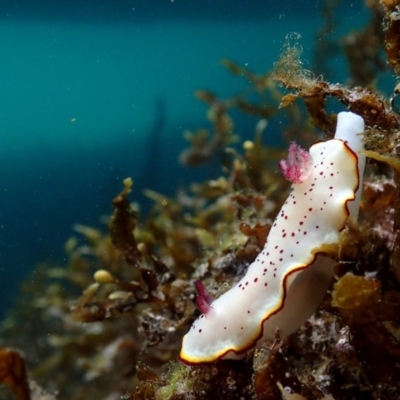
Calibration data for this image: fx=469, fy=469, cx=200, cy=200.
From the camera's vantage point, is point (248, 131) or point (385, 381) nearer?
point (385, 381)

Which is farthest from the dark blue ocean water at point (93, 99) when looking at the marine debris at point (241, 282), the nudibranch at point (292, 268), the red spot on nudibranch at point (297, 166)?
the red spot on nudibranch at point (297, 166)

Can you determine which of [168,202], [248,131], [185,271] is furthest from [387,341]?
[248,131]

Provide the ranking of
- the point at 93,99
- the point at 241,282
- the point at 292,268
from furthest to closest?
the point at 93,99, the point at 241,282, the point at 292,268

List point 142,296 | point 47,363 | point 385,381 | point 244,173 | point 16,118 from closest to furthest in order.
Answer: point 385,381 < point 142,296 < point 244,173 < point 47,363 < point 16,118

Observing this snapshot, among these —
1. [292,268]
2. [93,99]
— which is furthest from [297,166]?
[93,99]

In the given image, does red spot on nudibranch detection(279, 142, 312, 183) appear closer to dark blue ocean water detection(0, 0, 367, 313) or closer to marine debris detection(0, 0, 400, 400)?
marine debris detection(0, 0, 400, 400)

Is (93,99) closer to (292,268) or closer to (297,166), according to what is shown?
(297,166)

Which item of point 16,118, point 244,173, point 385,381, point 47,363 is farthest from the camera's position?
point 16,118

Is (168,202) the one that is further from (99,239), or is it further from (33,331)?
(33,331)
